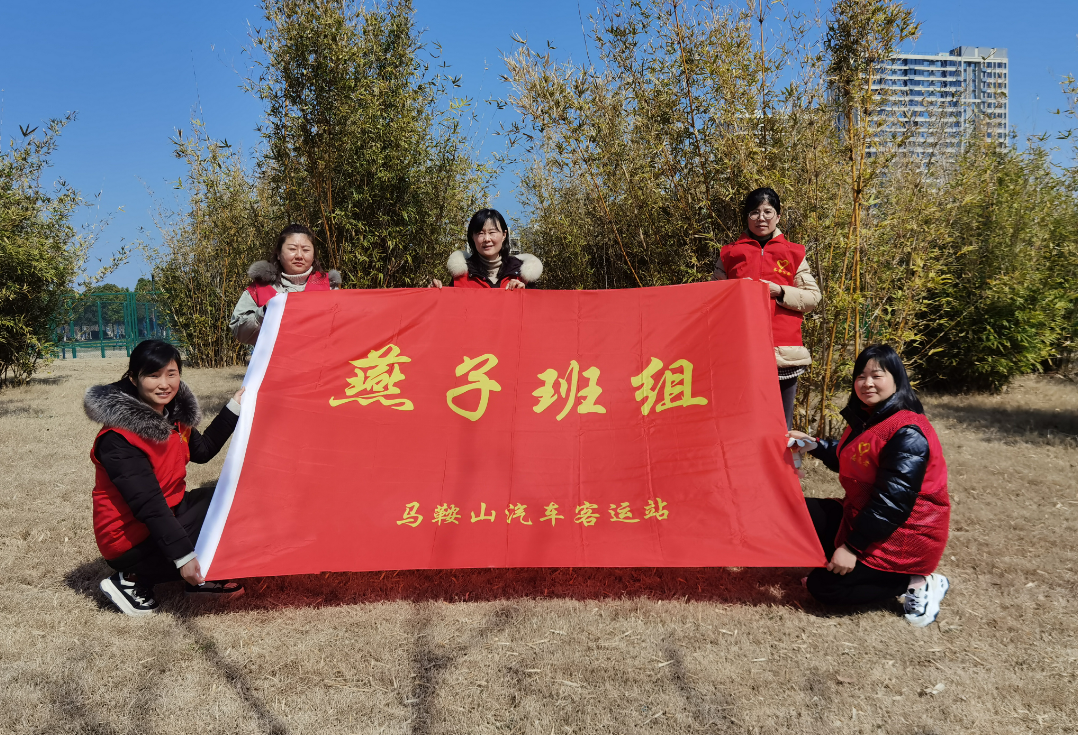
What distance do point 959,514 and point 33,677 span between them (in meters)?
4.28

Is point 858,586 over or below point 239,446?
below

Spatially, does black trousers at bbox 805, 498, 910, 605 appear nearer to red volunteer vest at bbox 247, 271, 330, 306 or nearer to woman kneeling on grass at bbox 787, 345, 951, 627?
woman kneeling on grass at bbox 787, 345, 951, 627

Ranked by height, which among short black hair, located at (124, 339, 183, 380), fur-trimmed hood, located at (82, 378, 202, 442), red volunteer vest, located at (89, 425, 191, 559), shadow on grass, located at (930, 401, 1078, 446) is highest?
short black hair, located at (124, 339, 183, 380)

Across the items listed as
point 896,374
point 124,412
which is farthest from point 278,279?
point 896,374

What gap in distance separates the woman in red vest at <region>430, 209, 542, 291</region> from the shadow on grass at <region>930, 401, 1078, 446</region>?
15.2ft

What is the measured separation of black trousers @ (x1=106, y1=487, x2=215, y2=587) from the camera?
8.32 feet

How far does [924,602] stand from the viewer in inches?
96.4

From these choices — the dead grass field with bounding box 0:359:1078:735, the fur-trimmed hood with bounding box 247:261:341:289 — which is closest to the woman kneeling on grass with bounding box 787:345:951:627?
the dead grass field with bounding box 0:359:1078:735

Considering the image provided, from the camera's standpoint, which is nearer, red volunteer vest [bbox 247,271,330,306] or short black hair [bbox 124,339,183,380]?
short black hair [bbox 124,339,183,380]

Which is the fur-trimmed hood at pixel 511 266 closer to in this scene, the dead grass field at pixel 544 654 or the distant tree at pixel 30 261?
the dead grass field at pixel 544 654

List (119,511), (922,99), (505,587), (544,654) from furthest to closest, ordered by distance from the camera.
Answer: (922,99)
(505,587)
(119,511)
(544,654)

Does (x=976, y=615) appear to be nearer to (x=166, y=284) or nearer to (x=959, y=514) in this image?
(x=959, y=514)

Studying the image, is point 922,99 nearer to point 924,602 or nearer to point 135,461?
point 924,602

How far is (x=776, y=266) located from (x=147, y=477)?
2.81 meters
